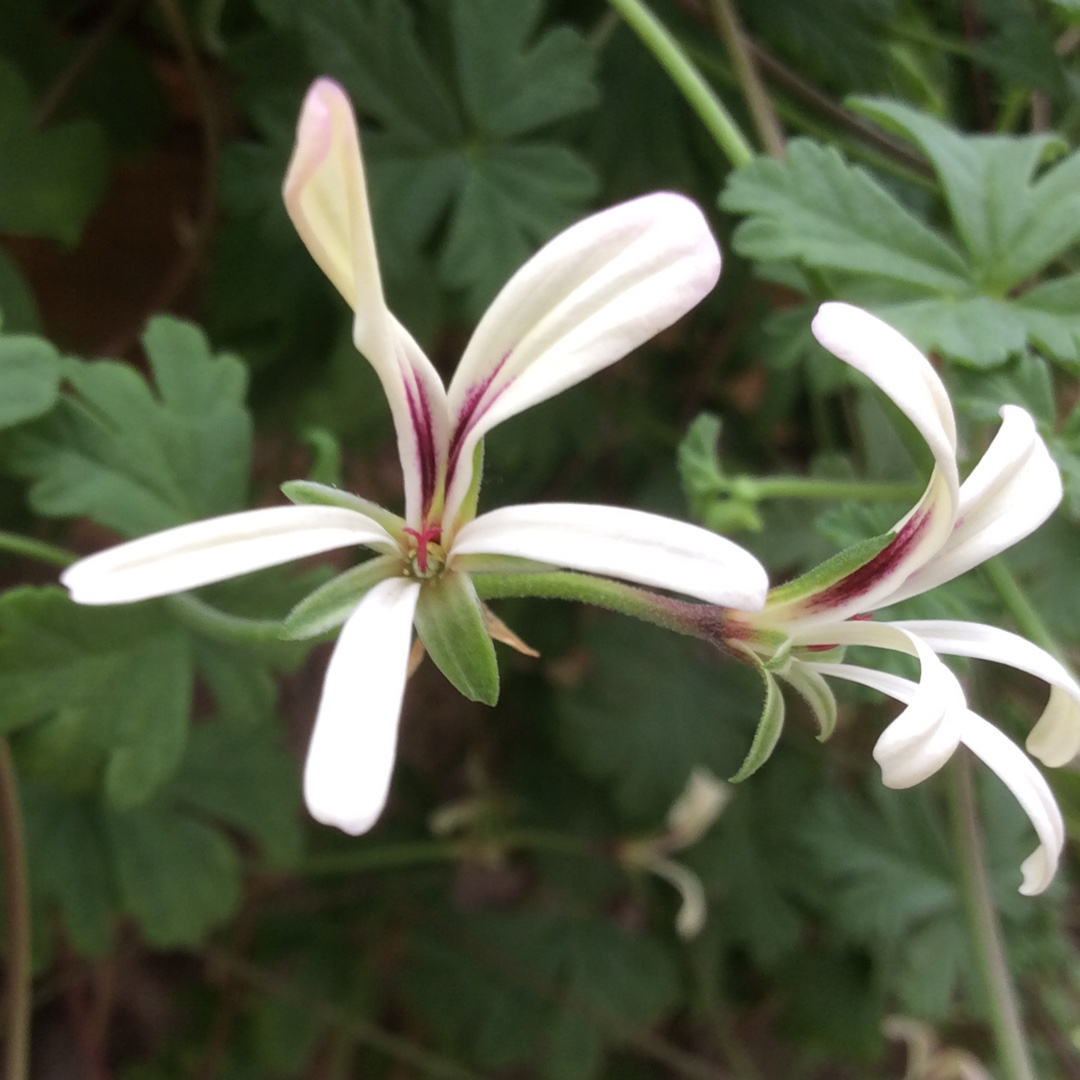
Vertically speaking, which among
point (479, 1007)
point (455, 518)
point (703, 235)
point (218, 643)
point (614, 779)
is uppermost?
point (703, 235)

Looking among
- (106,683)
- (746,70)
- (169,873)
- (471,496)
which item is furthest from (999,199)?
(169,873)

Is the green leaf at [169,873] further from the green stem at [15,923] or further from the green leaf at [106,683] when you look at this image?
the green leaf at [106,683]

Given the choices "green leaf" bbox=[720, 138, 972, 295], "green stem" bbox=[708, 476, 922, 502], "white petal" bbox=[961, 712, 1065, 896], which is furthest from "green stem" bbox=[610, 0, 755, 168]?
"white petal" bbox=[961, 712, 1065, 896]

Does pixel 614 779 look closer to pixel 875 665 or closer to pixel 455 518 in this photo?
pixel 875 665

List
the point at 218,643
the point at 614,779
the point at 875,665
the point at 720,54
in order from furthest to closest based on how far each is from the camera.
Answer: the point at 614,779, the point at 720,54, the point at 218,643, the point at 875,665

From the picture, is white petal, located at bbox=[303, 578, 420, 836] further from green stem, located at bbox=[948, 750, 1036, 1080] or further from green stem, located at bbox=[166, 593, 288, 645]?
green stem, located at bbox=[948, 750, 1036, 1080]

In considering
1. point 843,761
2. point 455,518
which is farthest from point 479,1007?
point 455,518
